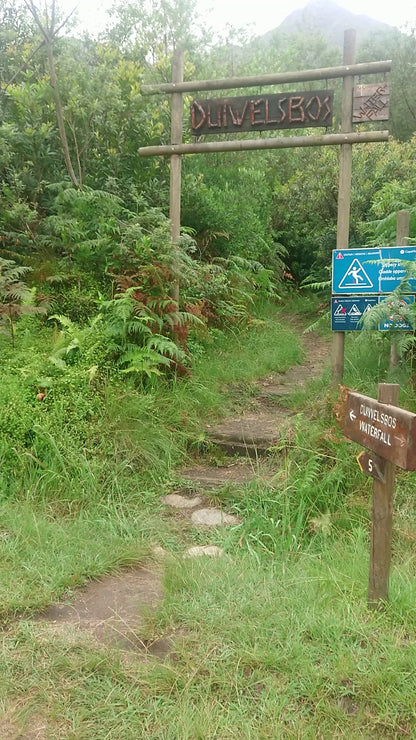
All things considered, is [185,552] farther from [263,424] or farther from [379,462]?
[263,424]

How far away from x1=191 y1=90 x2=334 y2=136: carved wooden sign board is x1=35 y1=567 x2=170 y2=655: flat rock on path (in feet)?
16.5

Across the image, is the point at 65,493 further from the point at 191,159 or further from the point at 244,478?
the point at 191,159

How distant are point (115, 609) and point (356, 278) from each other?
4.03 m

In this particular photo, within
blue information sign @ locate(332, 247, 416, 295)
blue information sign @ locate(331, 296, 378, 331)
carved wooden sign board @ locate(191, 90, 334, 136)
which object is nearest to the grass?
blue information sign @ locate(331, 296, 378, 331)

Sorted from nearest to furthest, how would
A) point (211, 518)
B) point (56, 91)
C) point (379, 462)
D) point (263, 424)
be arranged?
A: point (379, 462)
point (211, 518)
point (263, 424)
point (56, 91)

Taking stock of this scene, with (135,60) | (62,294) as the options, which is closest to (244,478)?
(62,294)

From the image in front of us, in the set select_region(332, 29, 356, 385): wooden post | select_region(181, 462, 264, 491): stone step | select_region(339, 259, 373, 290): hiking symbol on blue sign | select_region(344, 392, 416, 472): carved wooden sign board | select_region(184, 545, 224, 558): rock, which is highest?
select_region(332, 29, 356, 385): wooden post

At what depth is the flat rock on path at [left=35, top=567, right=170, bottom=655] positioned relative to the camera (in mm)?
3265

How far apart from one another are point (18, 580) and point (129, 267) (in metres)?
4.38

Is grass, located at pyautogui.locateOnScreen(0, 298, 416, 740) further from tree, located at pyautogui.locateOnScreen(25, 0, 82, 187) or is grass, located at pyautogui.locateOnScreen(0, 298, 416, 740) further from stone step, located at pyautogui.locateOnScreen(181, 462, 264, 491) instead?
tree, located at pyautogui.locateOnScreen(25, 0, 82, 187)

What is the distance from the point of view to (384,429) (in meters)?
3.11

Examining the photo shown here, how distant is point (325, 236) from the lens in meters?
14.4

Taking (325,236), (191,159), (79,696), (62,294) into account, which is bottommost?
(79,696)

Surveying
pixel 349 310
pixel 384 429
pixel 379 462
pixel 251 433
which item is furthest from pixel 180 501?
pixel 349 310
